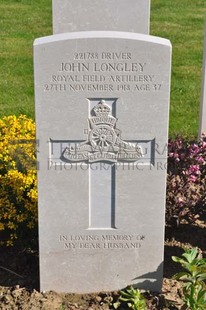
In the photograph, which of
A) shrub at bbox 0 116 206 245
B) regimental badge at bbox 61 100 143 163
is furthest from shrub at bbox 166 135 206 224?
regimental badge at bbox 61 100 143 163

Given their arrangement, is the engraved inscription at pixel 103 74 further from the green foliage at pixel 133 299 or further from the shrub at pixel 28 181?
the green foliage at pixel 133 299

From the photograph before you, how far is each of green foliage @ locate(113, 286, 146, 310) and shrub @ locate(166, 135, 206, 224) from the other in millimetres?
889

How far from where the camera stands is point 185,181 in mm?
5215

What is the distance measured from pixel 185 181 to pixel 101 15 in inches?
65.0

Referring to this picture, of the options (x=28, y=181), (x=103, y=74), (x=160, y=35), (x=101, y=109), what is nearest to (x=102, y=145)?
(x=101, y=109)

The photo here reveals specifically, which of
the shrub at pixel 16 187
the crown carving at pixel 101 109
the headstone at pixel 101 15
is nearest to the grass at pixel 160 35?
the headstone at pixel 101 15

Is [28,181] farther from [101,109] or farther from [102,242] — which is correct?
[101,109]

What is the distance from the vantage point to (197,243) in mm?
5180

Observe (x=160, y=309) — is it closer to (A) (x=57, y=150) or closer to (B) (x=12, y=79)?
(A) (x=57, y=150)

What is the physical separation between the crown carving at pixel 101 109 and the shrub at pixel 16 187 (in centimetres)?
118

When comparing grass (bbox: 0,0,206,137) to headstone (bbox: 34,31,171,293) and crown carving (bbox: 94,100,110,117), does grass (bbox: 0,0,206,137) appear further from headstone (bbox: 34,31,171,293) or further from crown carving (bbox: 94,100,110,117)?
crown carving (bbox: 94,100,110,117)

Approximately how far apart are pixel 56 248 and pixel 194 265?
1.00 meters

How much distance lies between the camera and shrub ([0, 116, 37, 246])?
16.3 ft

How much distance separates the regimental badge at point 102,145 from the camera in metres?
4.10
